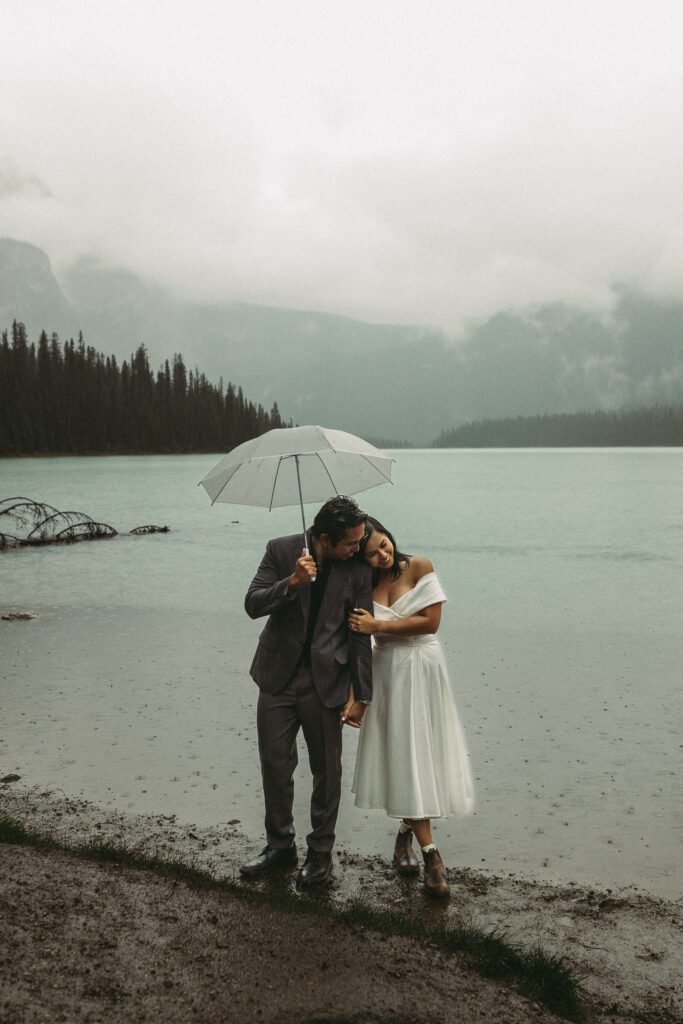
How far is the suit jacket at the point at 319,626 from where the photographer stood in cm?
504

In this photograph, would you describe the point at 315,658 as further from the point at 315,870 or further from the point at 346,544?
the point at 315,870

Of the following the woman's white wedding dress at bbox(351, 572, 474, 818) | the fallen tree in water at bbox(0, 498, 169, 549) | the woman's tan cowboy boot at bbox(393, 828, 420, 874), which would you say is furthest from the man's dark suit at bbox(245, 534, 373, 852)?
the fallen tree in water at bbox(0, 498, 169, 549)

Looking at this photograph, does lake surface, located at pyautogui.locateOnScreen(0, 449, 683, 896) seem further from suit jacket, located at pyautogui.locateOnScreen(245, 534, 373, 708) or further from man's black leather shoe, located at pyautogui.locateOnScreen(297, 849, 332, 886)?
suit jacket, located at pyautogui.locateOnScreen(245, 534, 373, 708)

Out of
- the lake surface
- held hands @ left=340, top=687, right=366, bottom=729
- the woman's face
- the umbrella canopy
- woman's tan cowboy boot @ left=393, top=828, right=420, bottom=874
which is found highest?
the umbrella canopy

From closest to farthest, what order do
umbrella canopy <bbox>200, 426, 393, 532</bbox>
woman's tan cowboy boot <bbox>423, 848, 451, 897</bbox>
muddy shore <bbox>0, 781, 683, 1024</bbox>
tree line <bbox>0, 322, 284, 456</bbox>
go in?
1. muddy shore <bbox>0, 781, 683, 1024</bbox>
2. woman's tan cowboy boot <bbox>423, 848, 451, 897</bbox>
3. umbrella canopy <bbox>200, 426, 393, 532</bbox>
4. tree line <bbox>0, 322, 284, 456</bbox>

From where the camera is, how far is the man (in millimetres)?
4887

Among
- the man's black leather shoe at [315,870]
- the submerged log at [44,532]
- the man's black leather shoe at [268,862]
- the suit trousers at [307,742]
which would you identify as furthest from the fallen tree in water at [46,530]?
the man's black leather shoe at [315,870]

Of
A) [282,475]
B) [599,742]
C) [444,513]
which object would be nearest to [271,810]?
[282,475]

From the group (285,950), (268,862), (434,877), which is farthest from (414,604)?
(268,862)

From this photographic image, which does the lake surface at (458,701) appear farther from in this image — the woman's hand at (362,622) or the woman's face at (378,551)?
the woman's face at (378,551)

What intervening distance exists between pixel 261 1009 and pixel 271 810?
172 centimetres

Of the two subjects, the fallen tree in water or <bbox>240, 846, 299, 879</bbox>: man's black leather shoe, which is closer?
<bbox>240, 846, 299, 879</bbox>: man's black leather shoe

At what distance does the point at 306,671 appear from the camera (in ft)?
17.2

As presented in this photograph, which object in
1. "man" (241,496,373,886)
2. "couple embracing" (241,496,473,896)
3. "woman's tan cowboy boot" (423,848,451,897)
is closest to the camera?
"man" (241,496,373,886)
